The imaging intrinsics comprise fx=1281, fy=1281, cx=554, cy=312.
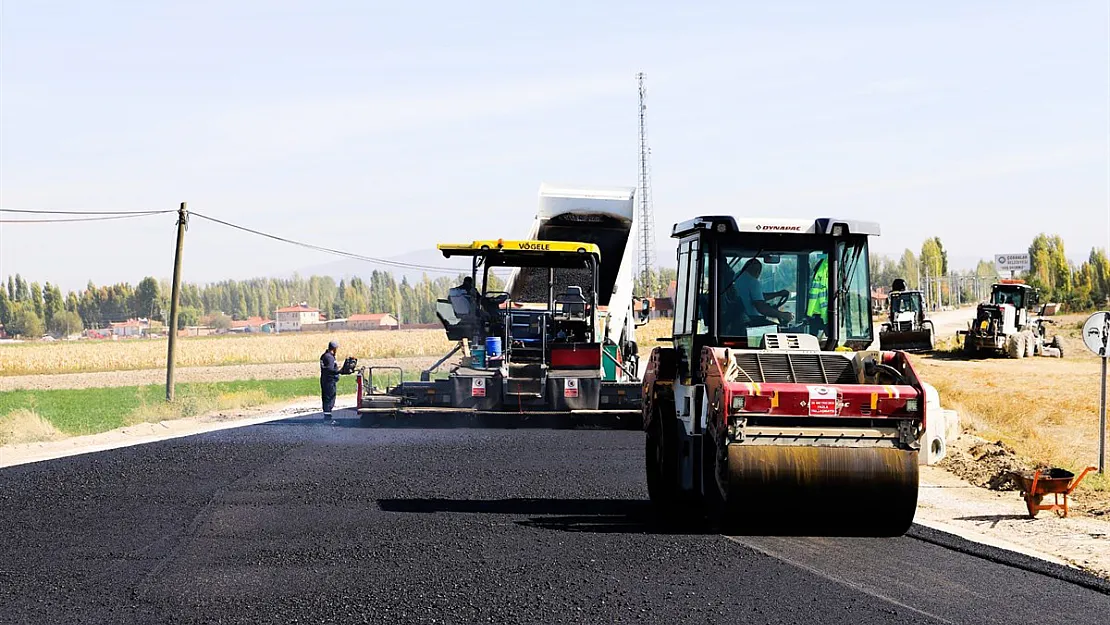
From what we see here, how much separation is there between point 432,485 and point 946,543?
5587mm

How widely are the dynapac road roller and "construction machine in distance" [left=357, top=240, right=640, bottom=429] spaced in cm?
659

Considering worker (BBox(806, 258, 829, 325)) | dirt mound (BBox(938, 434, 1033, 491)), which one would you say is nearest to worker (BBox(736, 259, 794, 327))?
worker (BBox(806, 258, 829, 325))

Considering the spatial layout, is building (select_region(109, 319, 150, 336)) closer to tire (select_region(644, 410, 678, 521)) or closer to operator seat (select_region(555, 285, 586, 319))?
operator seat (select_region(555, 285, 586, 319))

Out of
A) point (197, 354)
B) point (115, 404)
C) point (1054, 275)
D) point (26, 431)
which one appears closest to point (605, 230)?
point (26, 431)

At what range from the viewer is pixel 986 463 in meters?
15.9

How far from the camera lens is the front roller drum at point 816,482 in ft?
30.2

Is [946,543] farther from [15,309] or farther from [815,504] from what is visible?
[15,309]

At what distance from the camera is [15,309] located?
175m

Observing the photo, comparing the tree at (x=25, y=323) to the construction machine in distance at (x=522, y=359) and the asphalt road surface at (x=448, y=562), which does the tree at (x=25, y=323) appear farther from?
the asphalt road surface at (x=448, y=562)

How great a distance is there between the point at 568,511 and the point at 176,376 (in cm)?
3996

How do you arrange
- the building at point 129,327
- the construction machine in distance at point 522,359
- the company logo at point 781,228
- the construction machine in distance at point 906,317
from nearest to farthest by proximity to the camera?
the company logo at point 781,228 → the construction machine in distance at point 522,359 → the construction machine in distance at point 906,317 → the building at point 129,327

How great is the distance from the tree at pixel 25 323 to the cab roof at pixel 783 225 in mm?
169573

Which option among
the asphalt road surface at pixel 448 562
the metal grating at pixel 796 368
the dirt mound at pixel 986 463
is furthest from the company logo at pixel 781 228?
the dirt mound at pixel 986 463

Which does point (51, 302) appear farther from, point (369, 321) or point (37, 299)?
point (369, 321)
